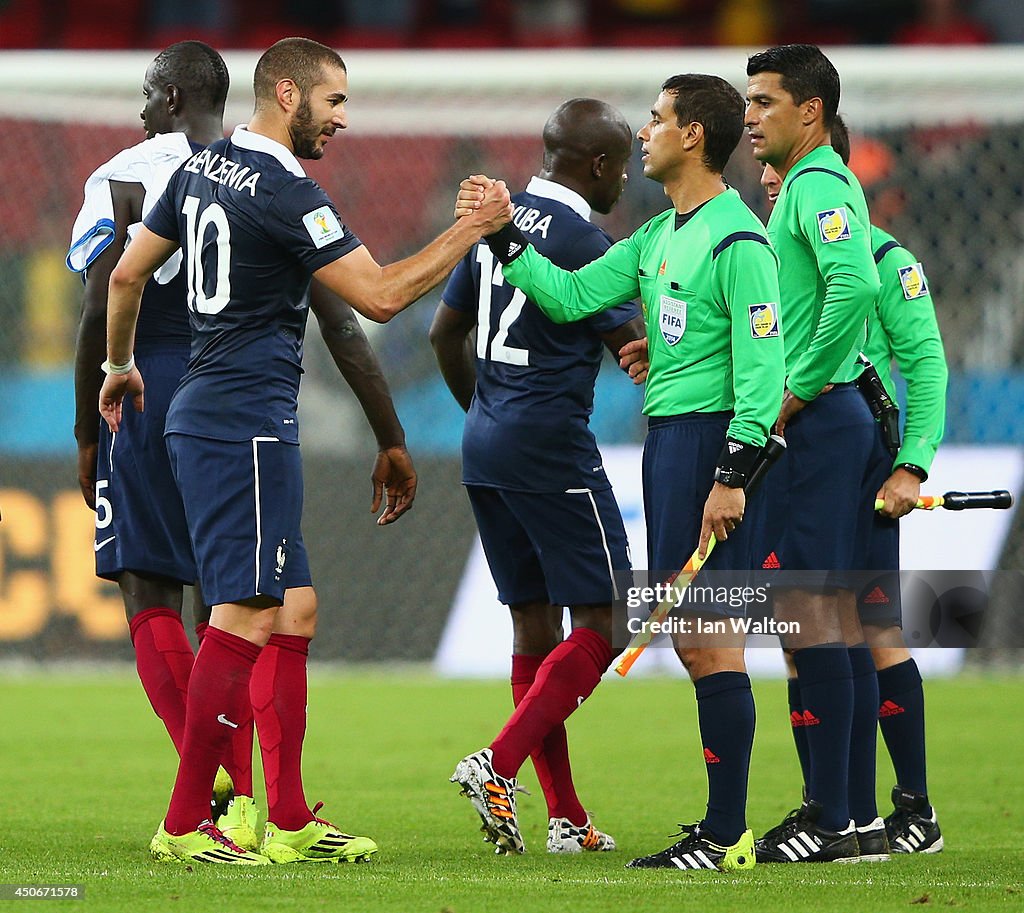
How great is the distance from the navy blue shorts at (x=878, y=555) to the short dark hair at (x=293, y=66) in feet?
6.13

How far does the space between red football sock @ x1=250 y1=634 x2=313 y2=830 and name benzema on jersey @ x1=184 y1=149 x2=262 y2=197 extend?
1217 mm

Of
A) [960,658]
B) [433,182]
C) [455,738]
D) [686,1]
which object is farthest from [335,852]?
[686,1]

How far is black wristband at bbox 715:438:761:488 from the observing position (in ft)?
13.4

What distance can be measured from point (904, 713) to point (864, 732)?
355 mm

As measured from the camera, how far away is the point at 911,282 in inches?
194

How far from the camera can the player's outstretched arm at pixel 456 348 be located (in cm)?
517

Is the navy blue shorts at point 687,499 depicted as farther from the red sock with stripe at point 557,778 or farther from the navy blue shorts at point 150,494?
the navy blue shorts at point 150,494

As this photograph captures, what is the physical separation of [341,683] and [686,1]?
414 inches

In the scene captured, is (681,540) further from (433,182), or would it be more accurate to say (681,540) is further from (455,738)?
(433,182)

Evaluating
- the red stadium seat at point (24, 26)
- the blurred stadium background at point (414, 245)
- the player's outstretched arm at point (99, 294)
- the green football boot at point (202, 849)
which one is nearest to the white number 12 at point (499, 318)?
the player's outstretched arm at point (99, 294)

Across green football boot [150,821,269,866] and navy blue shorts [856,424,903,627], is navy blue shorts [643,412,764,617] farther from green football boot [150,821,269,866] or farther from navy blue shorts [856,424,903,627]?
green football boot [150,821,269,866]

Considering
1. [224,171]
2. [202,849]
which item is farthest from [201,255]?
[202,849]

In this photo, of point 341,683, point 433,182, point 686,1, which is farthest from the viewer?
point 686,1

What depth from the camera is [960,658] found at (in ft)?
31.4
